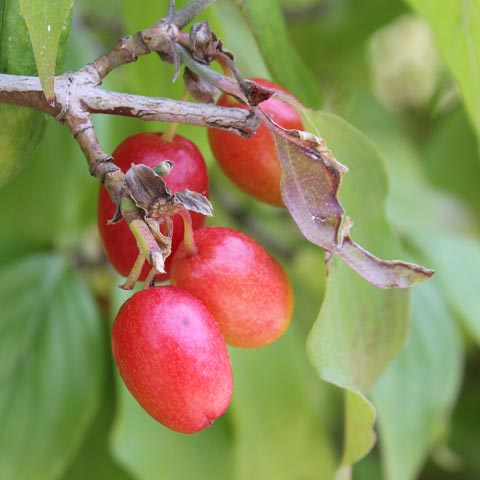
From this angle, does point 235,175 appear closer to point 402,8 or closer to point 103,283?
point 103,283

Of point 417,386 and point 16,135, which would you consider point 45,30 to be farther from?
point 417,386

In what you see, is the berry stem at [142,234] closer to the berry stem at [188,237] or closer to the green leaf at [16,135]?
the berry stem at [188,237]

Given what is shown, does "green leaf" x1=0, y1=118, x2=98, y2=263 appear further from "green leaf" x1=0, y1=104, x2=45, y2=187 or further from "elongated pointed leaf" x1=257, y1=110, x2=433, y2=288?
"elongated pointed leaf" x1=257, y1=110, x2=433, y2=288

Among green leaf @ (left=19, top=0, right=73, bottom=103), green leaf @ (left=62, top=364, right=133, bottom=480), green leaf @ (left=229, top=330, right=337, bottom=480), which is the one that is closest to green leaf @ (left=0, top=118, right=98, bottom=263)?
green leaf @ (left=62, top=364, right=133, bottom=480)

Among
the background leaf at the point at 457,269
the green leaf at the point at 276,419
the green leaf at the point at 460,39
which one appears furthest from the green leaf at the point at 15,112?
the background leaf at the point at 457,269

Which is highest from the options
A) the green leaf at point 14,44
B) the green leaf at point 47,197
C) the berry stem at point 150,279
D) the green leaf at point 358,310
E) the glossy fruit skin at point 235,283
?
the green leaf at point 14,44

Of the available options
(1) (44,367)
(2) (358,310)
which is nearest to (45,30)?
(2) (358,310)

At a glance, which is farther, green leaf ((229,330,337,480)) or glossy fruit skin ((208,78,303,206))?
green leaf ((229,330,337,480))
